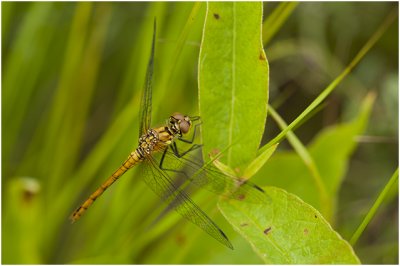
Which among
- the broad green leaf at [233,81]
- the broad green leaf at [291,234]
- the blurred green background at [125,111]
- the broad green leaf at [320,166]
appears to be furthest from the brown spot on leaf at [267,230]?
the broad green leaf at [320,166]

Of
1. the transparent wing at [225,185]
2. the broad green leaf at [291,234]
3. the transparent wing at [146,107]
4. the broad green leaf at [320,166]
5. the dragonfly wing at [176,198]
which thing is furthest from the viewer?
the broad green leaf at [320,166]

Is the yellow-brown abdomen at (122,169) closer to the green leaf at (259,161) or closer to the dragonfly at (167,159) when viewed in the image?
the dragonfly at (167,159)

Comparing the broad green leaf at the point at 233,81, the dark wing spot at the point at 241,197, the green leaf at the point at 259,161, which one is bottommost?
the dark wing spot at the point at 241,197

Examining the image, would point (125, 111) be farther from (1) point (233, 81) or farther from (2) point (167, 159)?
(1) point (233, 81)

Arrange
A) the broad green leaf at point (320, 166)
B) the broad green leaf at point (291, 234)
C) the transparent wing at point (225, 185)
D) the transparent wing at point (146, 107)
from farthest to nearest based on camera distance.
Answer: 1. the broad green leaf at point (320, 166)
2. the transparent wing at point (146, 107)
3. the transparent wing at point (225, 185)
4. the broad green leaf at point (291, 234)

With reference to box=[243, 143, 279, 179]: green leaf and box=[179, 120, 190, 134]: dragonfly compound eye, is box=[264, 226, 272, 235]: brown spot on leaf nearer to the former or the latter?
box=[243, 143, 279, 179]: green leaf

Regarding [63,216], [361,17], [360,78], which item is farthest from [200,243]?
[361,17]

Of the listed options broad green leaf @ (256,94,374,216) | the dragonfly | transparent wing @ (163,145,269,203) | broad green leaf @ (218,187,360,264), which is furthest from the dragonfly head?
broad green leaf @ (218,187,360,264)
